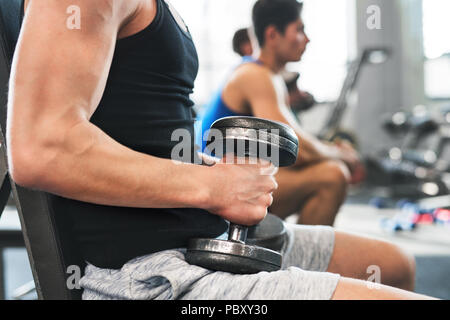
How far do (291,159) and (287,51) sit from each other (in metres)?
1.54

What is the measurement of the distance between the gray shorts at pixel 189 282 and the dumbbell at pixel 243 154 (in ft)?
0.04

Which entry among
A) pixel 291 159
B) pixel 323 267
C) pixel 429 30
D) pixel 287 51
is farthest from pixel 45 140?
Result: pixel 429 30

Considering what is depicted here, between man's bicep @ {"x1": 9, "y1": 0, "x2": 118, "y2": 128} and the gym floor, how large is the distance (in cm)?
79

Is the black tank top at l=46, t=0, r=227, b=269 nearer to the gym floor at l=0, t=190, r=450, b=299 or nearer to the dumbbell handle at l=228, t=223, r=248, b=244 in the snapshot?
the dumbbell handle at l=228, t=223, r=248, b=244

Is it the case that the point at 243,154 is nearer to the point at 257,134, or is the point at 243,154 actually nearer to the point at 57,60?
the point at 257,134

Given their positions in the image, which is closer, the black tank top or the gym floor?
the black tank top

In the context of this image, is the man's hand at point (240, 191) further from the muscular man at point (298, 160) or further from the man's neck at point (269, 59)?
the man's neck at point (269, 59)

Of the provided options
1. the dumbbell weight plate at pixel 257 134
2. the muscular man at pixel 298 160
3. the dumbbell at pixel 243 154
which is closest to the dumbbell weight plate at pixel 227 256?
the dumbbell at pixel 243 154

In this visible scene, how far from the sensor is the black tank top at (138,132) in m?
0.62

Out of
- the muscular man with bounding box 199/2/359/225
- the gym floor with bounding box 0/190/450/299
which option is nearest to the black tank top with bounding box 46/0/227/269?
the gym floor with bounding box 0/190/450/299

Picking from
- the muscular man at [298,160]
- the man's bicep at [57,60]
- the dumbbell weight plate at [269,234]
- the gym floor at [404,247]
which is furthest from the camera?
the gym floor at [404,247]

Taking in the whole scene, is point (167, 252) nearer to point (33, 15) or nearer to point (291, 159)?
point (291, 159)

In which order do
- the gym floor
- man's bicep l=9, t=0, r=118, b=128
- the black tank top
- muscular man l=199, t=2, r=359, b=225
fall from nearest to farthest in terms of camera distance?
man's bicep l=9, t=0, r=118, b=128, the black tank top, muscular man l=199, t=2, r=359, b=225, the gym floor

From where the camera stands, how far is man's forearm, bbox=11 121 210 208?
0.51m
